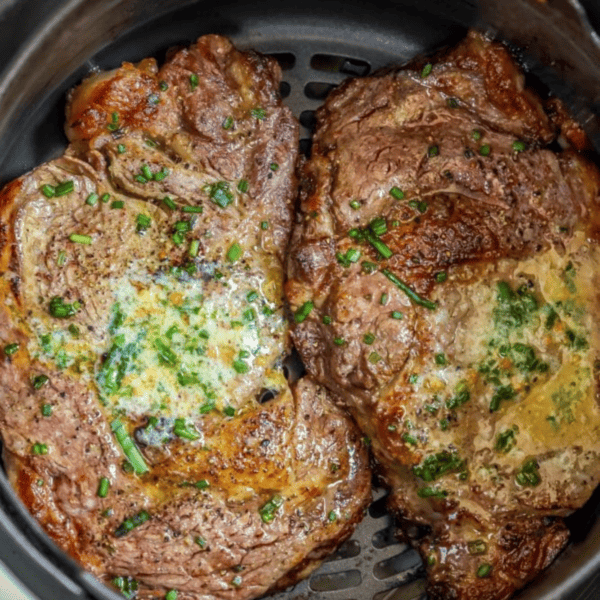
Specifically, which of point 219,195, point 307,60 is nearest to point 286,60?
point 307,60

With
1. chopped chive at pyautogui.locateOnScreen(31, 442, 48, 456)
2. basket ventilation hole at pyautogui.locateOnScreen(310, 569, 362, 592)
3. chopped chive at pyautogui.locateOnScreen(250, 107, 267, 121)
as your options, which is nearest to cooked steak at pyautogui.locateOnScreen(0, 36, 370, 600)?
chopped chive at pyautogui.locateOnScreen(31, 442, 48, 456)

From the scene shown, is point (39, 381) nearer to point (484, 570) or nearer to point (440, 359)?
point (440, 359)

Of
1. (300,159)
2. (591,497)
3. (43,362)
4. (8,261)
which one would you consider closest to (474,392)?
(591,497)

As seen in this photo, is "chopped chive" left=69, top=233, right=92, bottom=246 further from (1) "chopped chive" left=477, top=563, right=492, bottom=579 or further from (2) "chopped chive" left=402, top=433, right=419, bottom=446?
(1) "chopped chive" left=477, top=563, right=492, bottom=579

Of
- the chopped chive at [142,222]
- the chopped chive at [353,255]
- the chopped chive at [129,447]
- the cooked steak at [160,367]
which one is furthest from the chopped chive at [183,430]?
the chopped chive at [353,255]

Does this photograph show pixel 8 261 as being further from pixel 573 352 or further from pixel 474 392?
pixel 573 352

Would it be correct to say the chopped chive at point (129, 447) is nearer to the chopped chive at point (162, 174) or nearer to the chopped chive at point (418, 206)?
the chopped chive at point (162, 174)
